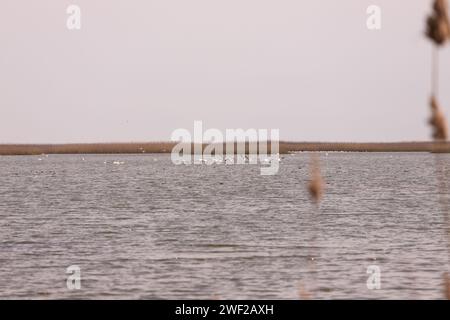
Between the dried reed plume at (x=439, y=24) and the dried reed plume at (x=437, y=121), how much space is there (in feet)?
2.64

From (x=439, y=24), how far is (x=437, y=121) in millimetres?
1248

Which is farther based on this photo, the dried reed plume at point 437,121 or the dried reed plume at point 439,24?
the dried reed plume at point 439,24

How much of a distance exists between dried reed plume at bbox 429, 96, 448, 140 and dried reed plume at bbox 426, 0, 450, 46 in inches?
31.6

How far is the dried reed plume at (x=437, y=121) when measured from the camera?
36.8ft

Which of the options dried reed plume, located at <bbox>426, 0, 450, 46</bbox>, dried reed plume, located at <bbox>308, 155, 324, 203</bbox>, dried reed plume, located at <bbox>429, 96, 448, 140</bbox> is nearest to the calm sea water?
dried reed plume, located at <bbox>429, 96, 448, 140</bbox>

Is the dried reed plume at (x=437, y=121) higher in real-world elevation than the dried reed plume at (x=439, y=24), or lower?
lower

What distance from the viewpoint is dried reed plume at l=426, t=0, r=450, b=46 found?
11.5 meters

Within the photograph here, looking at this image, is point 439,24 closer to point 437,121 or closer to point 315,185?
point 437,121

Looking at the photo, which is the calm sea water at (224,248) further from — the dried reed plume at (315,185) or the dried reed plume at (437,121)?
the dried reed plume at (315,185)

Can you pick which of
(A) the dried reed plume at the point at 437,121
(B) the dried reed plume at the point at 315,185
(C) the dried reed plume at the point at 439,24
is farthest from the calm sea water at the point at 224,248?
(C) the dried reed plume at the point at 439,24

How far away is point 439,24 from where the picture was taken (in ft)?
38.0

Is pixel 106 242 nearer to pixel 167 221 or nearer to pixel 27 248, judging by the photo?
pixel 27 248

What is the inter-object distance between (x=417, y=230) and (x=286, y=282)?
18.0m

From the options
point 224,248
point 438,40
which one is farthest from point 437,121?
point 224,248
